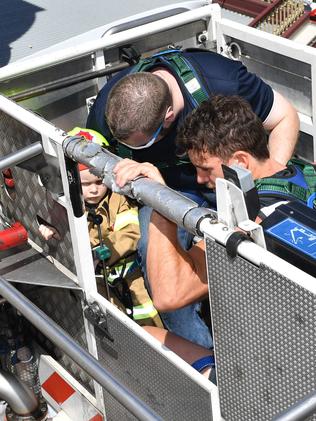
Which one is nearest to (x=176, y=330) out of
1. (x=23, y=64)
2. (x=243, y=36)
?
(x=23, y=64)

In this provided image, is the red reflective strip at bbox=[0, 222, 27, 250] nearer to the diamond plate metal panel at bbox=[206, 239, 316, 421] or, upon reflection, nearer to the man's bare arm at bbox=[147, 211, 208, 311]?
the man's bare arm at bbox=[147, 211, 208, 311]

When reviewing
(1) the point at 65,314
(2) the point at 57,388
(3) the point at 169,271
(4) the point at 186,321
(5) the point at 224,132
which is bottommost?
(2) the point at 57,388

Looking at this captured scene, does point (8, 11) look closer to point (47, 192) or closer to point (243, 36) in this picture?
point (243, 36)

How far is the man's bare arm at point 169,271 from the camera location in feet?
8.81

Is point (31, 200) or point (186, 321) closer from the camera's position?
point (186, 321)

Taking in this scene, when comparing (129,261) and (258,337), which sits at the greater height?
(258,337)

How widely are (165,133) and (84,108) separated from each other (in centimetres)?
66

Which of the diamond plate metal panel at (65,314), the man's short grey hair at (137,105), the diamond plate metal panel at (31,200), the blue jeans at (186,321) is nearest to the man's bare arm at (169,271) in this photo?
the blue jeans at (186,321)

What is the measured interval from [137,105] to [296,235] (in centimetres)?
129

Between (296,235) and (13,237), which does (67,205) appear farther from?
(296,235)

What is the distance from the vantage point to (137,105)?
3406 mm

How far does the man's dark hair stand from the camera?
2943 millimetres

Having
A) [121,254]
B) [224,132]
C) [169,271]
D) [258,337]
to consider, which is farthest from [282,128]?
[258,337]

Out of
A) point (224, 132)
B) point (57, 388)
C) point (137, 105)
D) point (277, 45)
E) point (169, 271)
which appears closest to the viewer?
point (169, 271)
